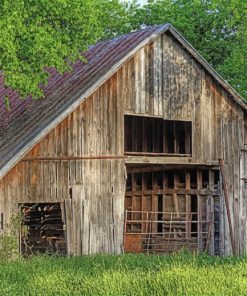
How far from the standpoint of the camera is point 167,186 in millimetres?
29531

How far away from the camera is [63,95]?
949 inches

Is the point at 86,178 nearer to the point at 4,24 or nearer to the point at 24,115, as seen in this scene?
the point at 24,115

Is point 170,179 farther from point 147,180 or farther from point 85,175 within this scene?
point 85,175

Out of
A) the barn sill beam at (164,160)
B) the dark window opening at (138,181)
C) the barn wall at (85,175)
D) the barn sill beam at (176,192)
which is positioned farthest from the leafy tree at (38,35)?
the dark window opening at (138,181)

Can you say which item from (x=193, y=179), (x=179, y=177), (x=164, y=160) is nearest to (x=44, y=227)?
(x=179, y=177)

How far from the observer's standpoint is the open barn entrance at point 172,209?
89.3 ft

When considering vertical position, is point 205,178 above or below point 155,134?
below

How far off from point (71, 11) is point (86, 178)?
4.79 meters

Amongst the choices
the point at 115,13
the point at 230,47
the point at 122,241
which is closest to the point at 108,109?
the point at 122,241

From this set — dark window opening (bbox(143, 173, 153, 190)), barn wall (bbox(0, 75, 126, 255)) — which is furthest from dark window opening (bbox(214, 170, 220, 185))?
barn wall (bbox(0, 75, 126, 255))

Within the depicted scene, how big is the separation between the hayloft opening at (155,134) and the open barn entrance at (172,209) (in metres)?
0.83

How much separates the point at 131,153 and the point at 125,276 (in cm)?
926

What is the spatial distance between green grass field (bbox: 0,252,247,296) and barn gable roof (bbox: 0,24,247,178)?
11.5 feet

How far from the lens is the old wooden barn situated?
73.1 ft
